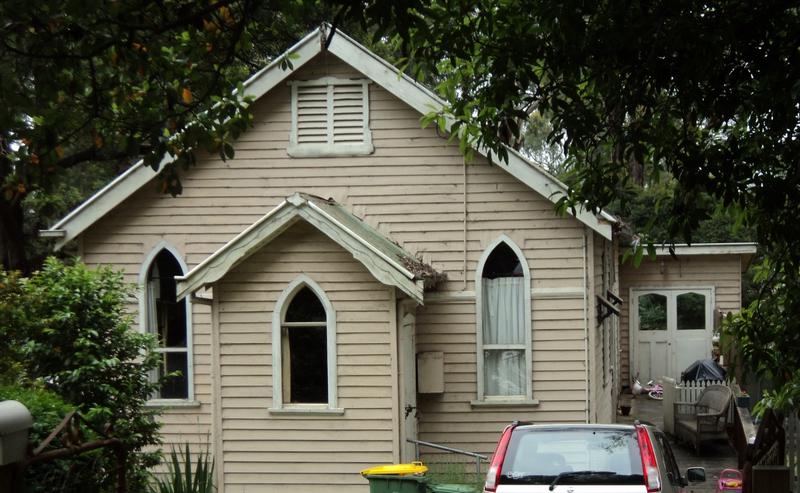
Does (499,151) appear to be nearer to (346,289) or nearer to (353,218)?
(346,289)

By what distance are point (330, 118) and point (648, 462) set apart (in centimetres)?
906

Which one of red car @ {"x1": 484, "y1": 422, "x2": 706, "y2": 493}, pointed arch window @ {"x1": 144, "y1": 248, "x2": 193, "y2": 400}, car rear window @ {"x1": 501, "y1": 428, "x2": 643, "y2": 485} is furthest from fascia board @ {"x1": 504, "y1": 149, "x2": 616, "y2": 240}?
car rear window @ {"x1": 501, "y1": 428, "x2": 643, "y2": 485}

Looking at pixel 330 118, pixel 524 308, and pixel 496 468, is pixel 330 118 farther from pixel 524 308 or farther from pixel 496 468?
pixel 496 468

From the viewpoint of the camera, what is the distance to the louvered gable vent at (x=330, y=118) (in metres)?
14.9

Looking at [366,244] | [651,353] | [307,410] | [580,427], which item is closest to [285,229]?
[366,244]

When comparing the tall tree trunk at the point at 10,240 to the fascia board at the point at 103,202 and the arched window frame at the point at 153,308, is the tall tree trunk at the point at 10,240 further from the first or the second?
the arched window frame at the point at 153,308

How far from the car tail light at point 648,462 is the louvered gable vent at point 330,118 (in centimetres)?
831

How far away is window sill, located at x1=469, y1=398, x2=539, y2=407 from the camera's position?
1455 centimetres

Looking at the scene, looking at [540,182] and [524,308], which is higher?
[540,182]

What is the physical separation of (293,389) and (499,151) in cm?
597

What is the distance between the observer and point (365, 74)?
1463 centimetres

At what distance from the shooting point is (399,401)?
42.0 ft

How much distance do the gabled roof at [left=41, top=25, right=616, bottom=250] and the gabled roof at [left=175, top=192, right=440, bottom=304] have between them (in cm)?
261

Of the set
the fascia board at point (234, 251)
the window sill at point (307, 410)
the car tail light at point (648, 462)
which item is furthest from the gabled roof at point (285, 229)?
the car tail light at point (648, 462)
